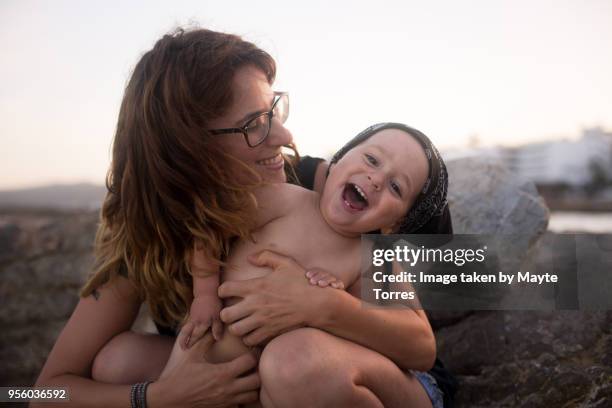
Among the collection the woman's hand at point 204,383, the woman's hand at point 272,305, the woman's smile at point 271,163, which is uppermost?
the woman's smile at point 271,163

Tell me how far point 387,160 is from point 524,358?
1.21 meters

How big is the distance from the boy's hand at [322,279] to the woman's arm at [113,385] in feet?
1.14

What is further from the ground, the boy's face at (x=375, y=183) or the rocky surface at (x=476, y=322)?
the boy's face at (x=375, y=183)

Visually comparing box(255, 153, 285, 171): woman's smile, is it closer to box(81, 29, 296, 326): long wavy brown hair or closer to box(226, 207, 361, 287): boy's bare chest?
box(81, 29, 296, 326): long wavy brown hair

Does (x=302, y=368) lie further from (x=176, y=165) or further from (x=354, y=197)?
(x=176, y=165)

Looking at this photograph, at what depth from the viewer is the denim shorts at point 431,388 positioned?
6.36 feet

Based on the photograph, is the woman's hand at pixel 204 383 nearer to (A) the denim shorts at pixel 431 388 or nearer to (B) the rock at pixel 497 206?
(A) the denim shorts at pixel 431 388

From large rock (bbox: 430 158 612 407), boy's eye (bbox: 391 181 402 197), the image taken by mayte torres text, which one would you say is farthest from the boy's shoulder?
large rock (bbox: 430 158 612 407)

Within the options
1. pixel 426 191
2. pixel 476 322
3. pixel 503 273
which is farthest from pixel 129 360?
pixel 503 273

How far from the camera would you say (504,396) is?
228 centimetres

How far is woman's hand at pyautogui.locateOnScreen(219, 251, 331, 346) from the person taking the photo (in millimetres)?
1708

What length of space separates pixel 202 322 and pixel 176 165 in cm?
55

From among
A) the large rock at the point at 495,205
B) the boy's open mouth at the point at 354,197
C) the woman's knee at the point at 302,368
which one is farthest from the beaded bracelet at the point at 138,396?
the large rock at the point at 495,205

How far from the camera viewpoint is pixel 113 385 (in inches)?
75.4
